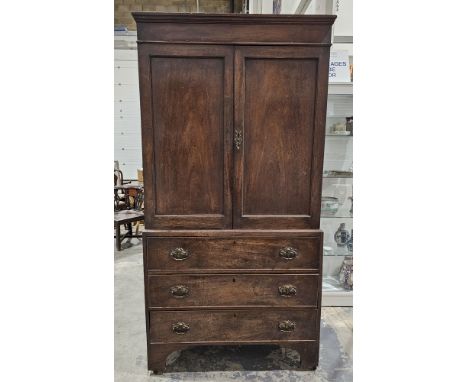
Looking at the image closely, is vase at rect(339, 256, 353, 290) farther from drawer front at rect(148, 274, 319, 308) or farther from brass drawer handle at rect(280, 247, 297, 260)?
brass drawer handle at rect(280, 247, 297, 260)

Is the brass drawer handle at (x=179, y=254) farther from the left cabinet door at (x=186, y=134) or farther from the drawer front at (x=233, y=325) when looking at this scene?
the drawer front at (x=233, y=325)

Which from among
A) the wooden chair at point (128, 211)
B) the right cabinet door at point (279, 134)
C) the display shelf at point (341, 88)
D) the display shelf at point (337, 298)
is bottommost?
the display shelf at point (337, 298)

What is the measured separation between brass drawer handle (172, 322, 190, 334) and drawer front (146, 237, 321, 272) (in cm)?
33

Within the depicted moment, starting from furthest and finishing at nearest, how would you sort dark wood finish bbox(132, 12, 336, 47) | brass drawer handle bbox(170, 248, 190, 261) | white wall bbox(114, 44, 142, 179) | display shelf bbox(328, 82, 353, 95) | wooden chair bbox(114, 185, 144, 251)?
white wall bbox(114, 44, 142, 179) → wooden chair bbox(114, 185, 144, 251) → display shelf bbox(328, 82, 353, 95) → brass drawer handle bbox(170, 248, 190, 261) → dark wood finish bbox(132, 12, 336, 47)

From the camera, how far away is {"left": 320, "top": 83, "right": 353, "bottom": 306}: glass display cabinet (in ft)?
8.34

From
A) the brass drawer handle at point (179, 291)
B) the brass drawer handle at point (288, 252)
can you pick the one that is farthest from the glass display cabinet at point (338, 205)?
the brass drawer handle at point (179, 291)

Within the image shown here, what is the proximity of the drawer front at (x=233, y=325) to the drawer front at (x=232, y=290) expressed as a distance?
0.06 m

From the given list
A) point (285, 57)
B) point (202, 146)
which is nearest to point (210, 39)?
point (285, 57)

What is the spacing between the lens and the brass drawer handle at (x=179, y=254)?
165 centimetres

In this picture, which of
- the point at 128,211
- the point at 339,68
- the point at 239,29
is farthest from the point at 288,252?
the point at 128,211

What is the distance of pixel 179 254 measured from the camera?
165 centimetres

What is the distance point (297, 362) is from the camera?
6.05 ft

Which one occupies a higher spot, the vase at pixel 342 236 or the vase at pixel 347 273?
the vase at pixel 342 236

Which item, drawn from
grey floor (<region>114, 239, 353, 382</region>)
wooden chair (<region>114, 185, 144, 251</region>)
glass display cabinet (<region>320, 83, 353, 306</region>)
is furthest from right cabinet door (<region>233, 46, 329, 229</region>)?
wooden chair (<region>114, 185, 144, 251</region>)
